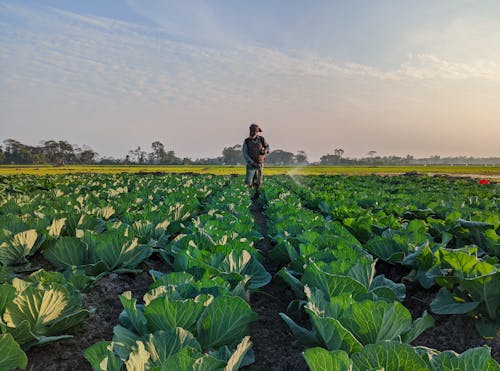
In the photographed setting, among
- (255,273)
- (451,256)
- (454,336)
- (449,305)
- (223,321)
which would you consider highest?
(451,256)

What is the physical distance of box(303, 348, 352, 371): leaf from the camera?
1312mm

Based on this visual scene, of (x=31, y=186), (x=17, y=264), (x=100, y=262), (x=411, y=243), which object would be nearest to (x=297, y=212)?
(x=411, y=243)

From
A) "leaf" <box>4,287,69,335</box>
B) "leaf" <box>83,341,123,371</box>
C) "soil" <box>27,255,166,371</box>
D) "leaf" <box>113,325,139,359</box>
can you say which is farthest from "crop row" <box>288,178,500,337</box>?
"leaf" <box>4,287,69,335</box>

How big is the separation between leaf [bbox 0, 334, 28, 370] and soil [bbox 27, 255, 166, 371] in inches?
20.5

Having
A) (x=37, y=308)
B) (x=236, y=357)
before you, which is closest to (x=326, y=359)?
(x=236, y=357)

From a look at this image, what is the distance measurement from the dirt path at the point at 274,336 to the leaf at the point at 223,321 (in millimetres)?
475

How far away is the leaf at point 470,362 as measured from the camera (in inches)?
53.9

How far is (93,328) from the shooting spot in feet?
8.86

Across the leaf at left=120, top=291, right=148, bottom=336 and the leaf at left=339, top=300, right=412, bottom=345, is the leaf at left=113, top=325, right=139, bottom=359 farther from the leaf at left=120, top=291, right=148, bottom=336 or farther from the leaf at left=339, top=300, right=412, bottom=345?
the leaf at left=339, top=300, right=412, bottom=345

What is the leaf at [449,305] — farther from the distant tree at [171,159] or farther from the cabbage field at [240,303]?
the distant tree at [171,159]

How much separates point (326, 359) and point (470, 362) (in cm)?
58

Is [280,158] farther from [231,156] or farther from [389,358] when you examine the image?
[389,358]

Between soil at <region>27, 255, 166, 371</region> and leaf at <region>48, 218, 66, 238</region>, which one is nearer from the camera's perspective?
soil at <region>27, 255, 166, 371</region>

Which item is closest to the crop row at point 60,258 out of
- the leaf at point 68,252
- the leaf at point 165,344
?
the leaf at point 68,252
